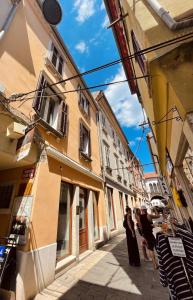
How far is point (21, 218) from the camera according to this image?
3.59 m

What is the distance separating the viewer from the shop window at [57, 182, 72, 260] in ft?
15.9

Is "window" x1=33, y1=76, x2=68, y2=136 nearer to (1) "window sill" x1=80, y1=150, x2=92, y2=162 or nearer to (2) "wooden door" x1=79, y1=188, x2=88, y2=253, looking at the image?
(1) "window sill" x1=80, y1=150, x2=92, y2=162

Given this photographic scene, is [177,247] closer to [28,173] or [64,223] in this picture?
[28,173]

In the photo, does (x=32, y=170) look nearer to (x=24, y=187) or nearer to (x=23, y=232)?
(x=24, y=187)

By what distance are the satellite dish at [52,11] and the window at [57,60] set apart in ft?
8.73

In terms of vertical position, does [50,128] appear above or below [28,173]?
above

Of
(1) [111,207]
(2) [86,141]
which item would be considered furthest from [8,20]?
(1) [111,207]

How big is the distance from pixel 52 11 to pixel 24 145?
155 inches

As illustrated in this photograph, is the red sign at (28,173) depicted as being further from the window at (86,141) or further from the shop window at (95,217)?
the shop window at (95,217)

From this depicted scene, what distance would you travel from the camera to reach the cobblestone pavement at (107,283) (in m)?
3.25

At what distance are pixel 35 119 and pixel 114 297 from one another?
16.2ft

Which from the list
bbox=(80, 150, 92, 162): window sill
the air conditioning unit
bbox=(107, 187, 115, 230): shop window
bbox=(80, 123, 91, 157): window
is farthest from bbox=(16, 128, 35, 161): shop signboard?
bbox=(107, 187, 115, 230): shop window

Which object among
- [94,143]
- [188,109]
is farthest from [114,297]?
[94,143]

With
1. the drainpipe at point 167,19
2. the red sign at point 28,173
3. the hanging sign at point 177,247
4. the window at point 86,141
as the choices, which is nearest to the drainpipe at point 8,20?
the red sign at point 28,173
